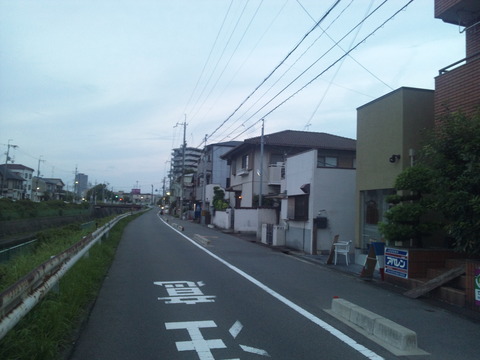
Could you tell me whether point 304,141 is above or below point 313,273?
above

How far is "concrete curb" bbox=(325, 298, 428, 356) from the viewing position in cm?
535

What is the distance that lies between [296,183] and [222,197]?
23471 millimetres

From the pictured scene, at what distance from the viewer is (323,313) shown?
7.25 meters

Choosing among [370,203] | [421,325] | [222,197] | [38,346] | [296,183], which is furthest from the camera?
[222,197]

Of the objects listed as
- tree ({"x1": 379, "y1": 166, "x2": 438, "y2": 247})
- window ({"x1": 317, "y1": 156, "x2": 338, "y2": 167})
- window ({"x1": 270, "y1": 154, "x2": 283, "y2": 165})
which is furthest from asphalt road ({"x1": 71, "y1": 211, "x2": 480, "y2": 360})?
window ({"x1": 270, "y1": 154, "x2": 283, "y2": 165})

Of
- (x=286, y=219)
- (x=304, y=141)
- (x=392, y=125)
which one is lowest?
(x=286, y=219)

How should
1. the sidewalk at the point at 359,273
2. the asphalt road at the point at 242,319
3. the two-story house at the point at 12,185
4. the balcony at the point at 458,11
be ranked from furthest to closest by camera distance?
the two-story house at the point at 12,185, the balcony at the point at 458,11, the sidewalk at the point at 359,273, the asphalt road at the point at 242,319

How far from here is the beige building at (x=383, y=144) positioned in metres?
12.2

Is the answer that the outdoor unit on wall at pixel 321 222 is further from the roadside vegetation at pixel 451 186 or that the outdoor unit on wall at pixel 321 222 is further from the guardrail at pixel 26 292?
the guardrail at pixel 26 292

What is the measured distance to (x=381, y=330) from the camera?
5793 millimetres

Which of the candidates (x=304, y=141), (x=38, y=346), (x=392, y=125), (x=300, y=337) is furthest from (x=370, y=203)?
(x=304, y=141)

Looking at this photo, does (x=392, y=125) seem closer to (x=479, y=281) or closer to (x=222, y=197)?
(x=479, y=281)

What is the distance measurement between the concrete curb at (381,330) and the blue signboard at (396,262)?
136 inches

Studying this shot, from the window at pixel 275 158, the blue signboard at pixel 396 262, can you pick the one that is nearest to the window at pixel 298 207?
the blue signboard at pixel 396 262
